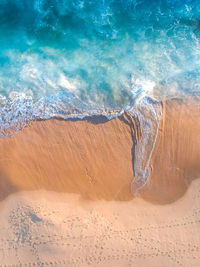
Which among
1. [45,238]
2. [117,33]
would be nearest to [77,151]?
[45,238]

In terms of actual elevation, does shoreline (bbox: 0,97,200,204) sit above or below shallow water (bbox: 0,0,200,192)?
below

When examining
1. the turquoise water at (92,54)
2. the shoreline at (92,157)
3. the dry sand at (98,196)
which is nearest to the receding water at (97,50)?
the turquoise water at (92,54)

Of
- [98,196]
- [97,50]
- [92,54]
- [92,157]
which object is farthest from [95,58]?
[98,196]

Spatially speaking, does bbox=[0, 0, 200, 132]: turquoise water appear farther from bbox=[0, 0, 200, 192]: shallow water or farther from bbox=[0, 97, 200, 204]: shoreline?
bbox=[0, 97, 200, 204]: shoreline

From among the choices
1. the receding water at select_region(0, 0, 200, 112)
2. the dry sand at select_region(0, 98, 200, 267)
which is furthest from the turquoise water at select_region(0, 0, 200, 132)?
the dry sand at select_region(0, 98, 200, 267)

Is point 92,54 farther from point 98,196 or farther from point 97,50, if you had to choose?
point 98,196

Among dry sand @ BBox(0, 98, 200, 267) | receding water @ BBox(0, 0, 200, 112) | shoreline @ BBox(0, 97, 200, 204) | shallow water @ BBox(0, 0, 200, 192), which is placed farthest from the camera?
receding water @ BBox(0, 0, 200, 112)
